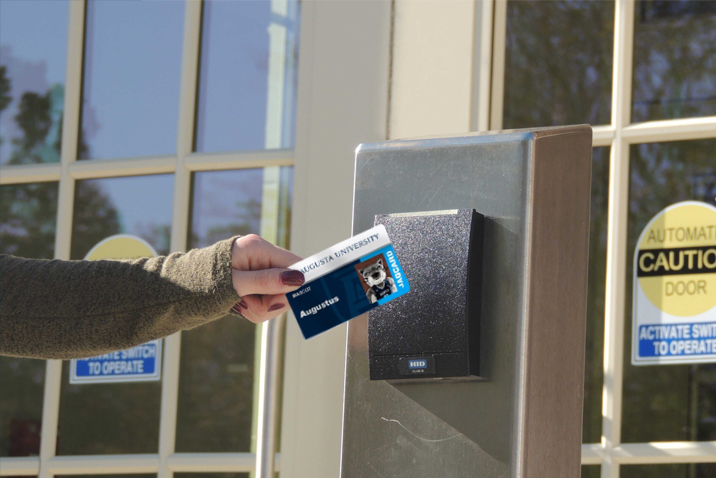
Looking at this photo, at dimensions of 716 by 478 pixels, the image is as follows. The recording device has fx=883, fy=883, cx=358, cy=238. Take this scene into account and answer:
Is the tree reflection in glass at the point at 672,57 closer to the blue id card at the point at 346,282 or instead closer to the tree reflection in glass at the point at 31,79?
the blue id card at the point at 346,282

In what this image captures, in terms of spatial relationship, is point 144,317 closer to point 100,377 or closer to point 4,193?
point 100,377

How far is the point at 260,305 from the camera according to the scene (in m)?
1.29

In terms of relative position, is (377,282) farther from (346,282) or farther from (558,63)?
(558,63)

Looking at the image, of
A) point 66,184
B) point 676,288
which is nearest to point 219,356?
point 66,184

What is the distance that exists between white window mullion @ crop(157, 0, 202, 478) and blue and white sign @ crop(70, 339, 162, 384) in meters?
0.05

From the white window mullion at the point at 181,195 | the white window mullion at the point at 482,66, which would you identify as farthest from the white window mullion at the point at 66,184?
the white window mullion at the point at 482,66

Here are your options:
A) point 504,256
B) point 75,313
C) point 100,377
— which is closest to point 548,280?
point 504,256

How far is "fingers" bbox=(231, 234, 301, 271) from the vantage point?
118cm

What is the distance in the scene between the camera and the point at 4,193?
230cm

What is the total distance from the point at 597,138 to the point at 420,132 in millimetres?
342

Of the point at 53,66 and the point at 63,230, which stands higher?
the point at 53,66

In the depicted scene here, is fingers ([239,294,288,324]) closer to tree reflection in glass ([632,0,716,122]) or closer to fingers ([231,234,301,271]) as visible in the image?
fingers ([231,234,301,271])

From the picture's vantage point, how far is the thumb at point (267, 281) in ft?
3.72

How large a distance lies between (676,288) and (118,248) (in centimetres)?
131
